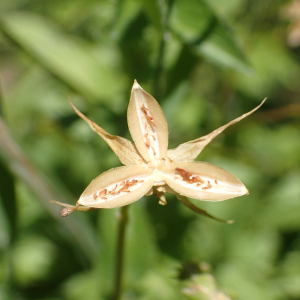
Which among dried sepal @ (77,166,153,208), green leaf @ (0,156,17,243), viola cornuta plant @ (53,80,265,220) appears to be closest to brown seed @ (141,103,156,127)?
viola cornuta plant @ (53,80,265,220)

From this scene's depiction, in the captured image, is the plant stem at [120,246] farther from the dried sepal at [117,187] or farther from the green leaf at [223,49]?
the green leaf at [223,49]

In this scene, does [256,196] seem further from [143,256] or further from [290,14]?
[290,14]

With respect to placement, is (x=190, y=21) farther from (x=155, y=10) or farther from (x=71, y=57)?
(x=71, y=57)


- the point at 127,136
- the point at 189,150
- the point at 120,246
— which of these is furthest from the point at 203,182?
the point at 127,136

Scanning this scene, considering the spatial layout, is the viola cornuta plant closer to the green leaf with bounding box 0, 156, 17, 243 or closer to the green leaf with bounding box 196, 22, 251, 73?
the green leaf with bounding box 196, 22, 251, 73

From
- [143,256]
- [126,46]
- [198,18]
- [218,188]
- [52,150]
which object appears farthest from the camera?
[52,150]

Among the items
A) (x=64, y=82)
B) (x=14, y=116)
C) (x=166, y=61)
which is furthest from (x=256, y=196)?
(x=14, y=116)

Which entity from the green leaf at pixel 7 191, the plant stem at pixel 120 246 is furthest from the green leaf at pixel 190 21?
the green leaf at pixel 7 191

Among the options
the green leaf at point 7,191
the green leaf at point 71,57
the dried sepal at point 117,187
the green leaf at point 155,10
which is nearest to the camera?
the dried sepal at point 117,187
